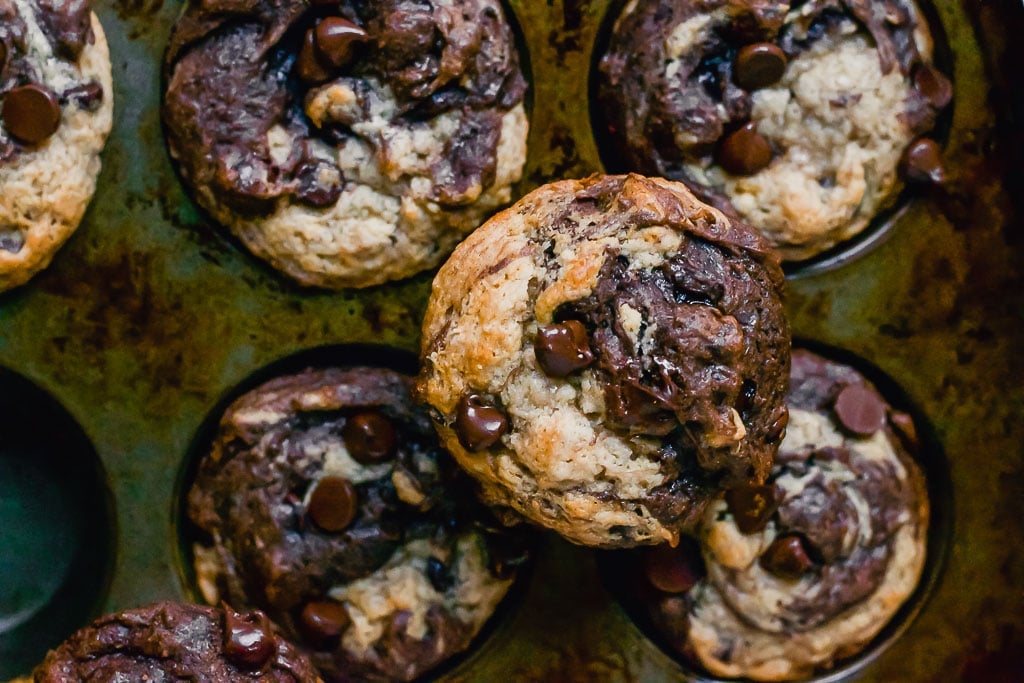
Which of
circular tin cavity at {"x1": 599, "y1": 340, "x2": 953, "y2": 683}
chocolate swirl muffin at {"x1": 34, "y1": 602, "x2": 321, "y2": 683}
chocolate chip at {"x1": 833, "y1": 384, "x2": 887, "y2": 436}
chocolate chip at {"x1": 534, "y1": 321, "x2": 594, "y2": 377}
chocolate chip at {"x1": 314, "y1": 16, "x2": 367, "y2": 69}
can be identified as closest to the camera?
chocolate chip at {"x1": 534, "y1": 321, "x2": 594, "y2": 377}

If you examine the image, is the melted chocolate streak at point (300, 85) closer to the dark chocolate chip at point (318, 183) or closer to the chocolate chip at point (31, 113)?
the dark chocolate chip at point (318, 183)

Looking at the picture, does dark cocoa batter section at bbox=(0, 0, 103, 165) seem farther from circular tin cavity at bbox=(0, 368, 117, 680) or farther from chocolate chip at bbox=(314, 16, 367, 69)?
circular tin cavity at bbox=(0, 368, 117, 680)

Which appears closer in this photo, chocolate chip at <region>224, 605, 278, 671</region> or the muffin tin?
chocolate chip at <region>224, 605, 278, 671</region>

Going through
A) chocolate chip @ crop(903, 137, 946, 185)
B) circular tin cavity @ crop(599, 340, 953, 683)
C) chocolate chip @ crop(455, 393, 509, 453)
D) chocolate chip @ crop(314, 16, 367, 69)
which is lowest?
circular tin cavity @ crop(599, 340, 953, 683)

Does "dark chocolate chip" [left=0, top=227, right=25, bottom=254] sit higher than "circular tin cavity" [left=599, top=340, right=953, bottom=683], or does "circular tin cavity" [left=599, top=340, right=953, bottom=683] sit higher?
"dark chocolate chip" [left=0, top=227, right=25, bottom=254]

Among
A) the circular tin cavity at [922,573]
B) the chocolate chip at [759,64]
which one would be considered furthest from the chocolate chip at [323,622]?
the chocolate chip at [759,64]

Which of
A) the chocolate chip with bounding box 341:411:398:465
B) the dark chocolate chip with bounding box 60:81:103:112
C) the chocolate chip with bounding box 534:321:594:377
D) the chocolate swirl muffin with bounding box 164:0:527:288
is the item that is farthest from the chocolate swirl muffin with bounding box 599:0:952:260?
the dark chocolate chip with bounding box 60:81:103:112
